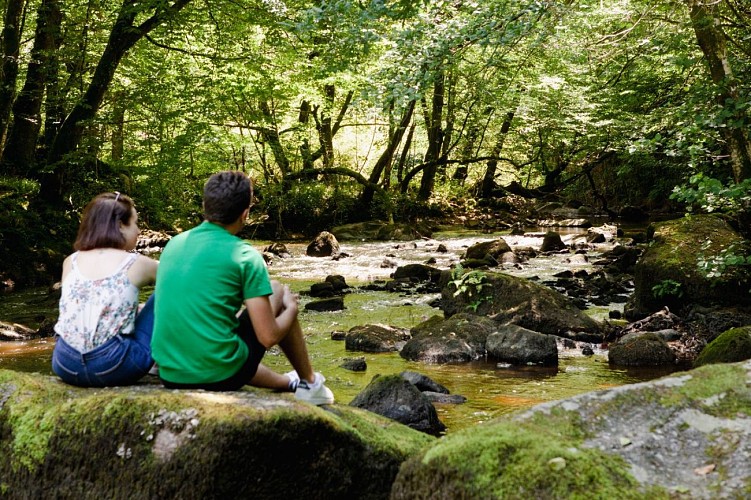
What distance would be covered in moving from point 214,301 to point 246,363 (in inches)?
15.6

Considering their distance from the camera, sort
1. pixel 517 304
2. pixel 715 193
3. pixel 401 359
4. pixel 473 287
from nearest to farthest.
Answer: pixel 715 193
pixel 401 359
pixel 517 304
pixel 473 287

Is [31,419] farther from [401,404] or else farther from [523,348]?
[523,348]

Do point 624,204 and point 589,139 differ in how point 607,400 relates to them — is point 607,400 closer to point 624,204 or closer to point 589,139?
point 589,139

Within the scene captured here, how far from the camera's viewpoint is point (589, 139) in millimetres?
27188

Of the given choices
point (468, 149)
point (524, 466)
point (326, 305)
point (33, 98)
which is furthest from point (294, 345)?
point (468, 149)

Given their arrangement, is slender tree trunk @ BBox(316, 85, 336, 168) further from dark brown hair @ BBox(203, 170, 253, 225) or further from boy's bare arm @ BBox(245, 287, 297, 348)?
boy's bare arm @ BBox(245, 287, 297, 348)

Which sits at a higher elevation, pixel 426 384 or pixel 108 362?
pixel 108 362

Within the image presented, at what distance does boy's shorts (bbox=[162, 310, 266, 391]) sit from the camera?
3.40 metres

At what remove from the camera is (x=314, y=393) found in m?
3.77

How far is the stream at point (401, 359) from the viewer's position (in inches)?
264

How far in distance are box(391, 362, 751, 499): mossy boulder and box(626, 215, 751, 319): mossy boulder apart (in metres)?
6.95

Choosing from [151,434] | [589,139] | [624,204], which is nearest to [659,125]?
[151,434]

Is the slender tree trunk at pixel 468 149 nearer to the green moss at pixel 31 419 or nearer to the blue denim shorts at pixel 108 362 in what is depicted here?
the blue denim shorts at pixel 108 362

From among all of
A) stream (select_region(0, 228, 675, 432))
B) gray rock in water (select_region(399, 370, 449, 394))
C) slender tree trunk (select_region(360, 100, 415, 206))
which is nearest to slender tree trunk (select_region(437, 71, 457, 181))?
slender tree trunk (select_region(360, 100, 415, 206))
